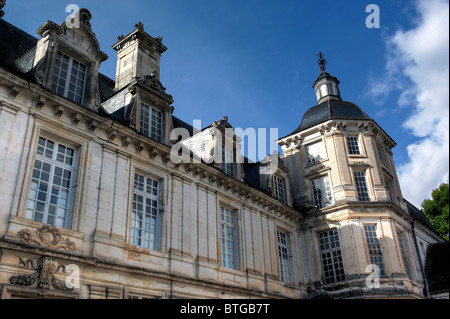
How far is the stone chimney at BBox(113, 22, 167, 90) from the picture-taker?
46.4 ft

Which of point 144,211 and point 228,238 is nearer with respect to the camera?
point 144,211

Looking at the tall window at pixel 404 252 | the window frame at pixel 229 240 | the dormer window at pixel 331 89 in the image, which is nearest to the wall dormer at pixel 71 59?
the window frame at pixel 229 240

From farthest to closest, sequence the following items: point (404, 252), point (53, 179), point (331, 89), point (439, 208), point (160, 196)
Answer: point (439, 208)
point (331, 89)
point (404, 252)
point (160, 196)
point (53, 179)

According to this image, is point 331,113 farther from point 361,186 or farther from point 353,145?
point 361,186

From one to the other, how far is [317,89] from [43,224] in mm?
18337

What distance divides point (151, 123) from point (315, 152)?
9.24 metres

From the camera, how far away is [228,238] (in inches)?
555

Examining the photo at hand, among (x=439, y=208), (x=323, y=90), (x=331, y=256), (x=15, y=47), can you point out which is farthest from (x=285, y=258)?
(x=439, y=208)

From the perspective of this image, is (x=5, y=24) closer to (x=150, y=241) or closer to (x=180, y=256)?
(x=150, y=241)

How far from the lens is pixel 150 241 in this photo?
11398mm

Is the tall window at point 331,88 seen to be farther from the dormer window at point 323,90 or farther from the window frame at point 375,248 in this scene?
the window frame at point 375,248

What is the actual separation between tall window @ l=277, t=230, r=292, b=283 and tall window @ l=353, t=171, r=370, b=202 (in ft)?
11.8

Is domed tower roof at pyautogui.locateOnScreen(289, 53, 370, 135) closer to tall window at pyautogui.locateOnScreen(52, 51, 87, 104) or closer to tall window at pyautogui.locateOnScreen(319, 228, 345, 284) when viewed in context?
tall window at pyautogui.locateOnScreen(319, 228, 345, 284)

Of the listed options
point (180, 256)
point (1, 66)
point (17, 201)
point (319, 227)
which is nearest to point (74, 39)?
point (1, 66)
